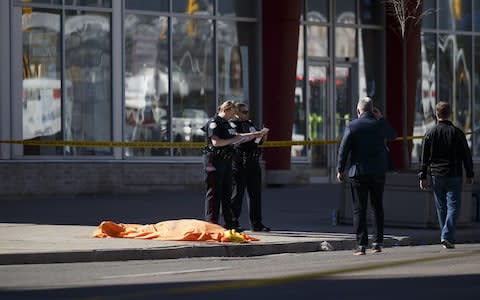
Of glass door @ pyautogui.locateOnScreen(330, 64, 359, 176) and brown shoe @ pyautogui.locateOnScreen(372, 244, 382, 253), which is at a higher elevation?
glass door @ pyautogui.locateOnScreen(330, 64, 359, 176)

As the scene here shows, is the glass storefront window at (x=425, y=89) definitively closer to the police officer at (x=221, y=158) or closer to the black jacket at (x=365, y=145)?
the police officer at (x=221, y=158)

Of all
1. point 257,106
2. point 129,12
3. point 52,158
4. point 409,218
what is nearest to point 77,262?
point 409,218

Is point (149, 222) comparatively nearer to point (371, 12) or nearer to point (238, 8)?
point (238, 8)

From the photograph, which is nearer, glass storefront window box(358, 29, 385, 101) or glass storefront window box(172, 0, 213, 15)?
glass storefront window box(172, 0, 213, 15)

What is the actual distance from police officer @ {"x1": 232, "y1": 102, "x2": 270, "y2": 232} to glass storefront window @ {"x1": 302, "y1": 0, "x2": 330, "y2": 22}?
42.5ft

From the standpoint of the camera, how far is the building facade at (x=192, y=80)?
25.8m

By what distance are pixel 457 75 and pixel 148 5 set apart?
33.3 ft

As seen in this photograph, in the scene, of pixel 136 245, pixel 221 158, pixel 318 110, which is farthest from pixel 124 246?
pixel 318 110

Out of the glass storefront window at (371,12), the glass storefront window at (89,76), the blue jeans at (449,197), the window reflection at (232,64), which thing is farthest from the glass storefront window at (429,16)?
the blue jeans at (449,197)

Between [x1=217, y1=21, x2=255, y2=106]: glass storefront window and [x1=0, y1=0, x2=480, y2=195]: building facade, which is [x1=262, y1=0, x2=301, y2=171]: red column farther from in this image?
[x1=217, y1=21, x2=255, y2=106]: glass storefront window

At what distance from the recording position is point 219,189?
1783 cm

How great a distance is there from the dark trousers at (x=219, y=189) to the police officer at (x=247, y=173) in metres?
0.28

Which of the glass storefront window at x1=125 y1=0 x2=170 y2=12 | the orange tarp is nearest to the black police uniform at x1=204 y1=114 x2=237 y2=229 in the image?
the orange tarp

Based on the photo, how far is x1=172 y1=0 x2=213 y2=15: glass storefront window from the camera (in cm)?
2822
